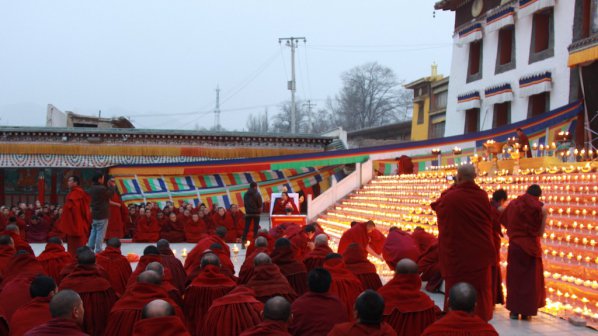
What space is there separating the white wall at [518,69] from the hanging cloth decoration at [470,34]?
298 mm

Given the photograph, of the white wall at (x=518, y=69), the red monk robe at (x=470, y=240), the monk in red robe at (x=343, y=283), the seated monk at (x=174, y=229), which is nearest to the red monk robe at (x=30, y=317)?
the monk in red robe at (x=343, y=283)

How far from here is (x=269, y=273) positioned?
17.8ft

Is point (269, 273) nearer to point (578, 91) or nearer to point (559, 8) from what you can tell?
point (578, 91)

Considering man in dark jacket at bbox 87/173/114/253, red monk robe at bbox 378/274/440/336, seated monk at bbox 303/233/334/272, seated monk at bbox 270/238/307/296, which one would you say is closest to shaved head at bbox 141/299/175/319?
red monk robe at bbox 378/274/440/336

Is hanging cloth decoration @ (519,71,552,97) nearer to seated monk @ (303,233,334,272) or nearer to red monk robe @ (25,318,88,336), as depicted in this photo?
seated monk @ (303,233,334,272)

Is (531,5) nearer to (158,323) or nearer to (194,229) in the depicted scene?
(194,229)

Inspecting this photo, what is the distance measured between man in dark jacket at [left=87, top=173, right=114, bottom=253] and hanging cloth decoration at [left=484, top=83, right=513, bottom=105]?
13.8 m

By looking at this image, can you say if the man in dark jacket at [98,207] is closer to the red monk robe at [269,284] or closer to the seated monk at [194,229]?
the red monk robe at [269,284]

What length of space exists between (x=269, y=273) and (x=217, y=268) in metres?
0.53

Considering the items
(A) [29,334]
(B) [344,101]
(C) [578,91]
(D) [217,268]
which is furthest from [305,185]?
(B) [344,101]

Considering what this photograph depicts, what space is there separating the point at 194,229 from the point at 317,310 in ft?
37.8

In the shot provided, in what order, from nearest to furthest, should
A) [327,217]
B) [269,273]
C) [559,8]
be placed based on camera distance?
[269,273] → [327,217] → [559,8]

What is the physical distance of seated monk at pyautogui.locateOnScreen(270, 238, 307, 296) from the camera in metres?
6.40

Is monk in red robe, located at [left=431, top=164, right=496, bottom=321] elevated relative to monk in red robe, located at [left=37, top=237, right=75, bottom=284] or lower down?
elevated
